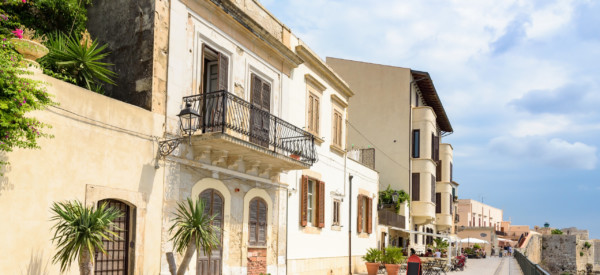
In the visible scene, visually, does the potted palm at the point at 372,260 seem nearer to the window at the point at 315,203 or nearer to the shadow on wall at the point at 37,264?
the window at the point at 315,203

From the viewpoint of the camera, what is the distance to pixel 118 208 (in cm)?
1105

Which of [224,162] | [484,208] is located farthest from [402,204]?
[484,208]

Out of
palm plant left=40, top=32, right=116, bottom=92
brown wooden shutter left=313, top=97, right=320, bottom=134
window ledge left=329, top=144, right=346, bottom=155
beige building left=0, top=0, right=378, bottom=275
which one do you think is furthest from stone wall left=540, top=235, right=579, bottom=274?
palm plant left=40, top=32, right=116, bottom=92

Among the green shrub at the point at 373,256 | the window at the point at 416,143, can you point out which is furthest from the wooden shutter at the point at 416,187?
the green shrub at the point at 373,256

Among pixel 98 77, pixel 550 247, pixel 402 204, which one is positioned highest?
pixel 98 77

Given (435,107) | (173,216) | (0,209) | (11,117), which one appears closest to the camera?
(11,117)

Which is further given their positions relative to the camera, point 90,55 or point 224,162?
point 224,162

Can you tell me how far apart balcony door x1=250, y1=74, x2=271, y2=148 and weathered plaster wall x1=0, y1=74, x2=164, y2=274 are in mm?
3076

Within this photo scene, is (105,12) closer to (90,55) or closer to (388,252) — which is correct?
(90,55)

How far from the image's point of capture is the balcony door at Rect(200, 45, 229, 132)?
1309cm

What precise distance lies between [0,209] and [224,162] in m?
6.22

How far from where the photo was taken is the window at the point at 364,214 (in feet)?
80.1

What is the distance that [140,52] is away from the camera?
40.2ft

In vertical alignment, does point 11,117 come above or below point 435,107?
below
